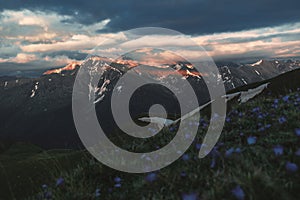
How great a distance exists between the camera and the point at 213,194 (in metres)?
4.09

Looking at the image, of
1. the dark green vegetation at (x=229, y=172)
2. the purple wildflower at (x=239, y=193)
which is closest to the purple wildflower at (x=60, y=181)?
the dark green vegetation at (x=229, y=172)

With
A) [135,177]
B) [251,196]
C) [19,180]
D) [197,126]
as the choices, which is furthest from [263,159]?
[19,180]

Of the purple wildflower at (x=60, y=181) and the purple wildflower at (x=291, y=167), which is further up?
the purple wildflower at (x=291, y=167)

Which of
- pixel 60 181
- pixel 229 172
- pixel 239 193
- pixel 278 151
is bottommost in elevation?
pixel 60 181

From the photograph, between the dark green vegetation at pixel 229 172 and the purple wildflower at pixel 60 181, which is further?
the purple wildflower at pixel 60 181

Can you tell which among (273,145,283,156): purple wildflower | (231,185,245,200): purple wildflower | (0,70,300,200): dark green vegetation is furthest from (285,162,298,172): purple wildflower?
(231,185,245,200): purple wildflower

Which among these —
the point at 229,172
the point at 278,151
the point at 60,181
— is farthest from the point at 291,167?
the point at 60,181

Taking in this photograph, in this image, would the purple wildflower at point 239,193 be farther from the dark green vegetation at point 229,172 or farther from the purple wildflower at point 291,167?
the purple wildflower at point 291,167

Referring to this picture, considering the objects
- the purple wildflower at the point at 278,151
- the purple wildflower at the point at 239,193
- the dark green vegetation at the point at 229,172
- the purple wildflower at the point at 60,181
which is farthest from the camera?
the purple wildflower at the point at 60,181

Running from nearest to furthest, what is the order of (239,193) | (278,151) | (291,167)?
(239,193)
(291,167)
(278,151)

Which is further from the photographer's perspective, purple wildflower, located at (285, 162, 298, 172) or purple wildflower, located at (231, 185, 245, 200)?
purple wildflower, located at (285, 162, 298, 172)

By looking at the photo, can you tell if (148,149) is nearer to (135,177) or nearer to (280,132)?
(135,177)

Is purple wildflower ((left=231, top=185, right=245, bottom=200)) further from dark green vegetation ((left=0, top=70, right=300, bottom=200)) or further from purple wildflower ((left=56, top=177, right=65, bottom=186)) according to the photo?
purple wildflower ((left=56, top=177, right=65, bottom=186))

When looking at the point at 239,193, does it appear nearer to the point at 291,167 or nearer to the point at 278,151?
the point at 291,167
